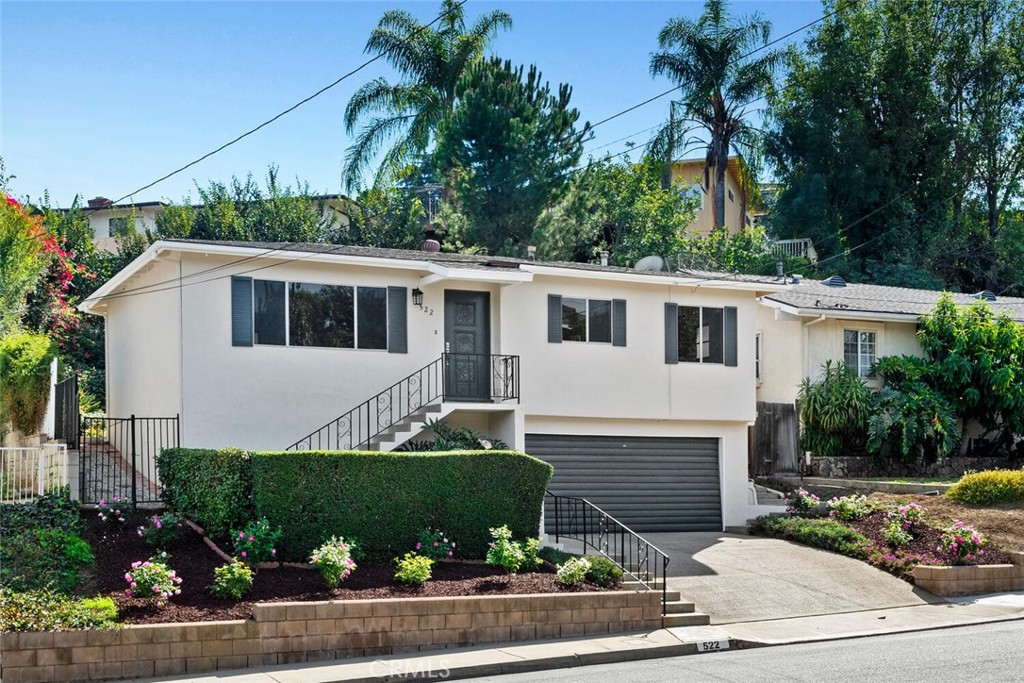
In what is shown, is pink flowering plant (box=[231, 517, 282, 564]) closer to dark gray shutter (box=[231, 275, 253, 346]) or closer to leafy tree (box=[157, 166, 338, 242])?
dark gray shutter (box=[231, 275, 253, 346])

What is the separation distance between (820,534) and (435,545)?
823 cm

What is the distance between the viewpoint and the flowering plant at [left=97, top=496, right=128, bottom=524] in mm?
17273

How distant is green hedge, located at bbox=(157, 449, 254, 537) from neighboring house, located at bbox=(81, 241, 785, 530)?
8.63ft

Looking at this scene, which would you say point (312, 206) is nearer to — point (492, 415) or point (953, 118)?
point (492, 415)

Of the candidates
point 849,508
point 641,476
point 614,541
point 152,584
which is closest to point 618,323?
point 641,476

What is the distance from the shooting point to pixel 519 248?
123ft

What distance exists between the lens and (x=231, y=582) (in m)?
15.0

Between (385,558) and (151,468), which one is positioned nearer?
(385,558)

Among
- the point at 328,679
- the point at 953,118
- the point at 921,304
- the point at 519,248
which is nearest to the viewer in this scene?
the point at 328,679

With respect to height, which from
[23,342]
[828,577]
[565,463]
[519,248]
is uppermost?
[519,248]

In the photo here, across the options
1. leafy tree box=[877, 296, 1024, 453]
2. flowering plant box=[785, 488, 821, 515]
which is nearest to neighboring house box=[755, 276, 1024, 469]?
leafy tree box=[877, 296, 1024, 453]

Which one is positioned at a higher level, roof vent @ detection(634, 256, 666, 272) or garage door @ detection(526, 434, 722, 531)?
roof vent @ detection(634, 256, 666, 272)

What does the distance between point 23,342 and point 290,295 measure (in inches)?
176

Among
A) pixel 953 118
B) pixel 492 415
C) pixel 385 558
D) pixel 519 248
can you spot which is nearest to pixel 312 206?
pixel 519 248
